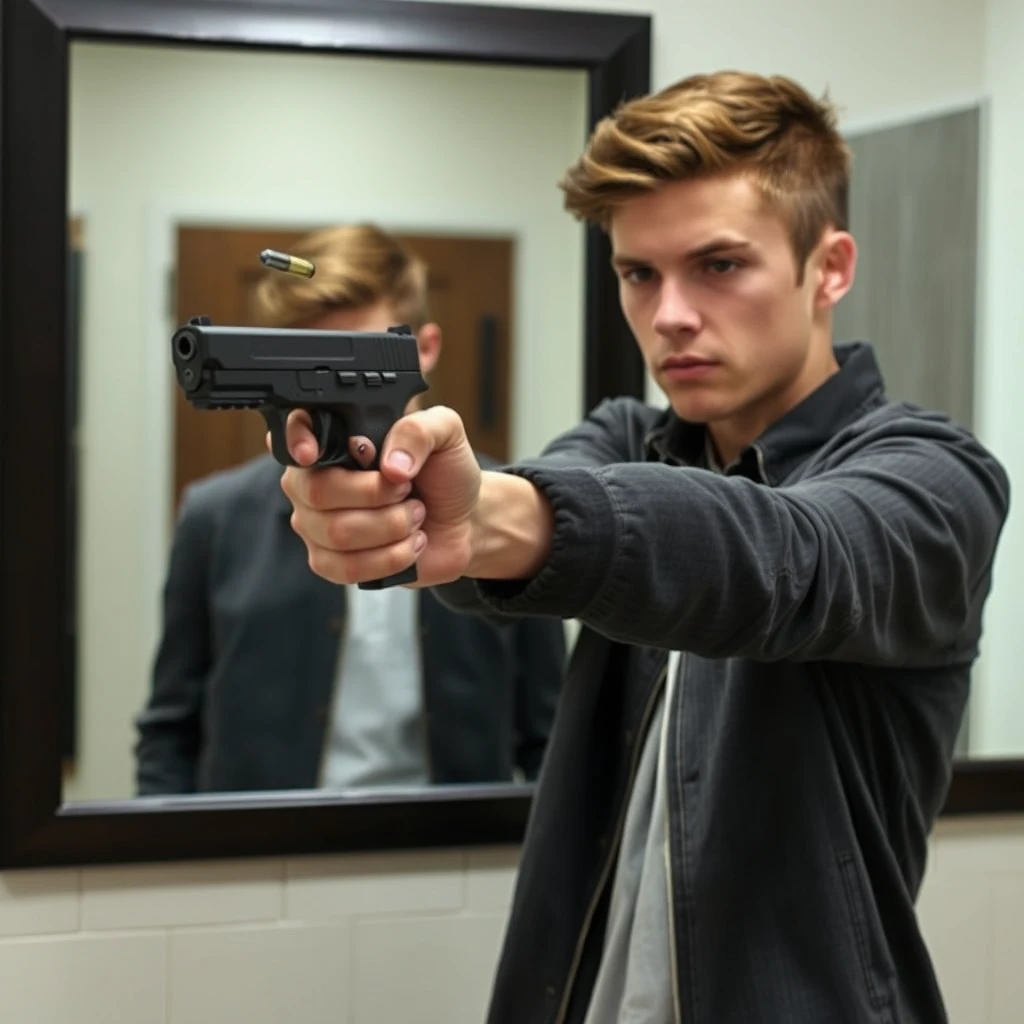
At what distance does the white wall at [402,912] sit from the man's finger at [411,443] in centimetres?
78

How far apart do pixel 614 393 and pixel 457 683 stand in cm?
36

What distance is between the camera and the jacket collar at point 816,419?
1003 millimetres

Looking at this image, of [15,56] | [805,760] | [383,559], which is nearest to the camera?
[383,559]

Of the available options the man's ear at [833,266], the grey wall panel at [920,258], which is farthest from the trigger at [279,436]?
the grey wall panel at [920,258]

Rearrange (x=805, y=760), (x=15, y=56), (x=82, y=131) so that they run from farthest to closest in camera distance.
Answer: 1. (x=82, y=131)
2. (x=15, y=56)
3. (x=805, y=760)

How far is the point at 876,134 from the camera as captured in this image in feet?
4.75

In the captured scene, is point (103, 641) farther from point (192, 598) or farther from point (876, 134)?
point (876, 134)

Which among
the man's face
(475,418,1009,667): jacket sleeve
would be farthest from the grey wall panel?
(475,418,1009,667): jacket sleeve

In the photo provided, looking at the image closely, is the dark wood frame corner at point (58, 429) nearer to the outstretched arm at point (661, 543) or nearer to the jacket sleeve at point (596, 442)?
the jacket sleeve at point (596, 442)

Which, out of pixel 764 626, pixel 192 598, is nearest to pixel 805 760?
pixel 764 626

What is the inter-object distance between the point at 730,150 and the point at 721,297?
114 mm

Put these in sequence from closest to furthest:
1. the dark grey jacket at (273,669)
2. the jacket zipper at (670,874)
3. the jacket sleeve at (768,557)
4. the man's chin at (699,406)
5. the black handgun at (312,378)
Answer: the black handgun at (312,378) → the jacket sleeve at (768,557) → the jacket zipper at (670,874) → the man's chin at (699,406) → the dark grey jacket at (273,669)

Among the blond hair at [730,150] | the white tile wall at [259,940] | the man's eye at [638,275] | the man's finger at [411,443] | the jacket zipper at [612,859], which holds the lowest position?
the white tile wall at [259,940]

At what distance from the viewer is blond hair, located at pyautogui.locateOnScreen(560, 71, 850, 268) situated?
101 centimetres
